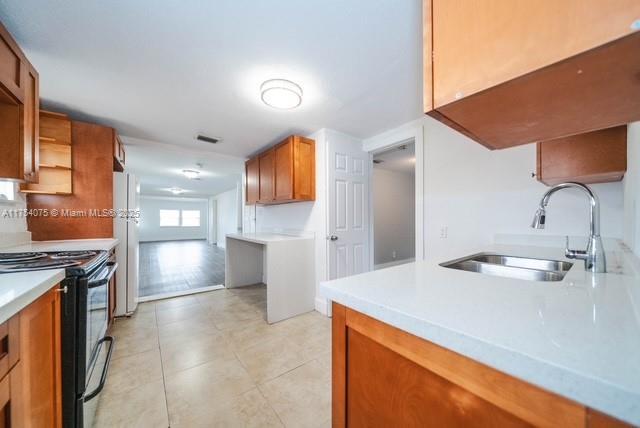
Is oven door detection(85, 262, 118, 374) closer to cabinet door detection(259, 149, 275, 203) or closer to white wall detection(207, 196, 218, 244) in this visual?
cabinet door detection(259, 149, 275, 203)

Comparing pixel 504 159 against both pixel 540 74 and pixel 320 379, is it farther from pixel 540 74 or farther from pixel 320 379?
pixel 320 379

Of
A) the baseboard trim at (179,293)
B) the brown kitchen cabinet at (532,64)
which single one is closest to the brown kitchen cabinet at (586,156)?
the brown kitchen cabinet at (532,64)

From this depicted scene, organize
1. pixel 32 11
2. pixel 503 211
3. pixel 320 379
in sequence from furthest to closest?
pixel 503 211
pixel 320 379
pixel 32 11

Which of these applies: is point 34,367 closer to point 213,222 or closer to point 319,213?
point 319,213

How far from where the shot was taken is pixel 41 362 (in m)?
0.91

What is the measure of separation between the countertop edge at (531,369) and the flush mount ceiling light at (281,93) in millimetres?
1704

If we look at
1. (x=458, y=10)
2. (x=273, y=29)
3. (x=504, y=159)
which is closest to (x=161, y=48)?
(x=273, y=29)

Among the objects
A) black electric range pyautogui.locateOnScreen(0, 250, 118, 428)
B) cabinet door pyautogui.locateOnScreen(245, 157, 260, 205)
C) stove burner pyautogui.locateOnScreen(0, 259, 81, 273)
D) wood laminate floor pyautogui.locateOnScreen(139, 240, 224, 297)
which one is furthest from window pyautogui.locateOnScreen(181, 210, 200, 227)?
stove burner pyautogui.locateOnScreen(0, 259, 81, 273)

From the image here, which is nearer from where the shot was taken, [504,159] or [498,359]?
[498,359]

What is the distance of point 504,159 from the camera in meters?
1.84

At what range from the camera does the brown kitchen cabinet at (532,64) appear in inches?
16.1

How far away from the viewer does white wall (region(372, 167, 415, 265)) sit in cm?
491

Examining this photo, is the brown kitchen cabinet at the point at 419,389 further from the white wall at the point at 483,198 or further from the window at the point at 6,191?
the window at the point at 6,191

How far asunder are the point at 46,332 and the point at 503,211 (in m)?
2.73
